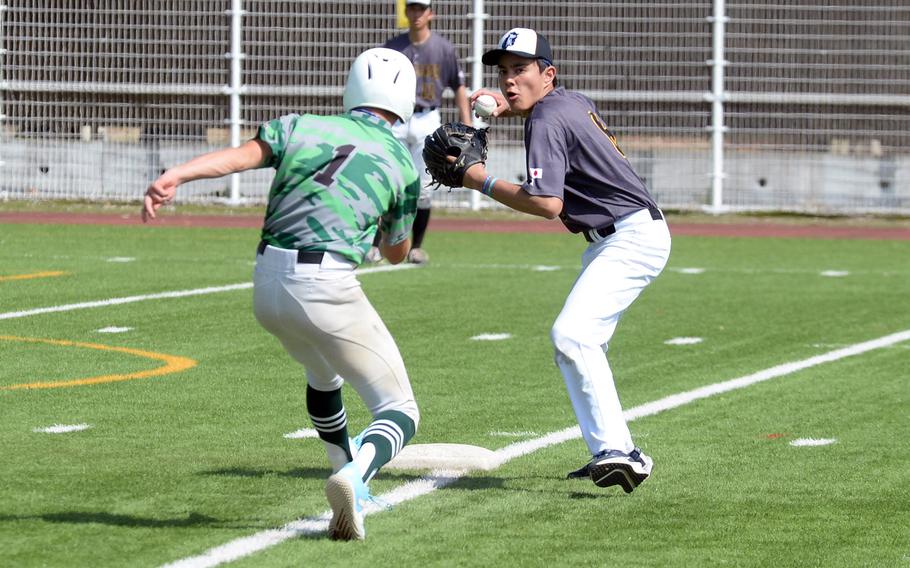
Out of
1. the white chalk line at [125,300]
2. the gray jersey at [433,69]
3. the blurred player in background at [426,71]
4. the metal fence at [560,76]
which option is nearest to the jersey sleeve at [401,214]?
the white chalk line at [125,300]

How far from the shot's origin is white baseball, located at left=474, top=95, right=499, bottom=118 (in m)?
7.69

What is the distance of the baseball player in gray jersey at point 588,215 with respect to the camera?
700 centimetres

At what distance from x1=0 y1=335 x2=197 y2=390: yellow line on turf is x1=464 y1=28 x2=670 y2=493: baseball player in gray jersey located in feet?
11.0

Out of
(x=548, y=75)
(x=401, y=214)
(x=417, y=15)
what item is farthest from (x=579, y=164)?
(x=417, y=15)

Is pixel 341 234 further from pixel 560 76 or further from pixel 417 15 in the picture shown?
pixel 560 76

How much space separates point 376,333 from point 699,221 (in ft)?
57.0

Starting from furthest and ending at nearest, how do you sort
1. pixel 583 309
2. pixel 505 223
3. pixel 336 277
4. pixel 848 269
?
pixel 505 223
pixel 848 269
pixel 583 309
pixel 336 277

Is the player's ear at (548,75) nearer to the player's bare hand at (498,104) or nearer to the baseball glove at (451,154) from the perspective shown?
the player's bare hand at (498,104)

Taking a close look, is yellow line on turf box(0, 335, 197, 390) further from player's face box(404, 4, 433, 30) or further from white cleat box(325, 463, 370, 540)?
player's face box(404, 4, 433, 30)

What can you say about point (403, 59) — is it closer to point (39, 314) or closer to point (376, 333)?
point (376, 333)

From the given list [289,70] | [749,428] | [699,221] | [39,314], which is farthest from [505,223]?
[749,428]

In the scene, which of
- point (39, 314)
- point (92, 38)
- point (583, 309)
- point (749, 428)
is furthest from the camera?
point (92, 38)

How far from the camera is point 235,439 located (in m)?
8.14

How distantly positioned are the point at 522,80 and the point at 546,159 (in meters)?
0.47
